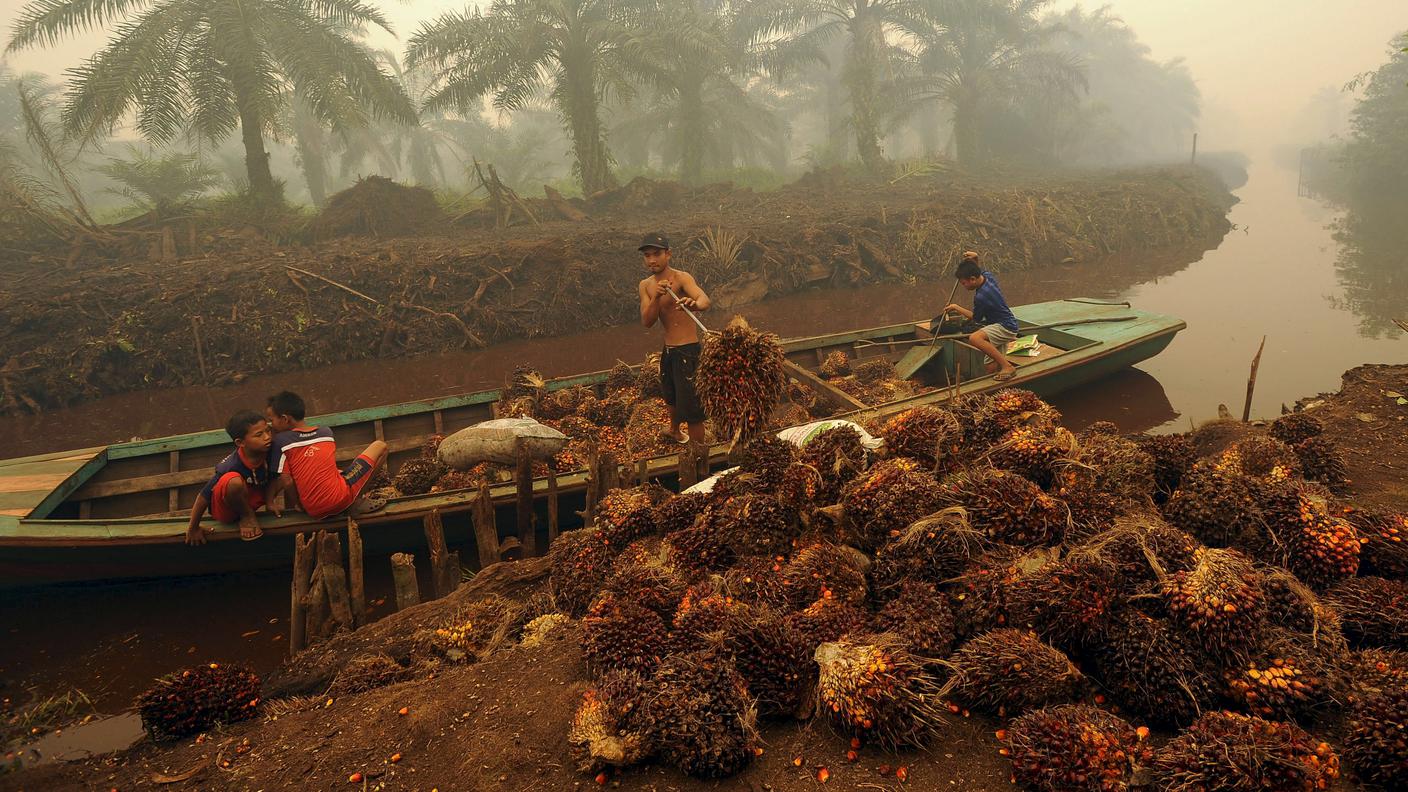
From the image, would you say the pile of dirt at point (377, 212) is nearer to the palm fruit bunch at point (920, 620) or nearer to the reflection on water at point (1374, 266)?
the palm fruit bunch at point (920, 620)

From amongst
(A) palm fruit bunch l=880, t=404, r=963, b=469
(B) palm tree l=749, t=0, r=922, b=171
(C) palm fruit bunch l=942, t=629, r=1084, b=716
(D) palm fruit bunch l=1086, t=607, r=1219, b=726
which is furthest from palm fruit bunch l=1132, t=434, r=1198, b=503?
(B) palm tree l=749, t=0, r=922, b=171

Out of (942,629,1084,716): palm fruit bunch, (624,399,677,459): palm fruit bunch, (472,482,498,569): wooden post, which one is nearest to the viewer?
(942,629,1084,716): palm fruit bunch

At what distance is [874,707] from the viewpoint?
2.77m

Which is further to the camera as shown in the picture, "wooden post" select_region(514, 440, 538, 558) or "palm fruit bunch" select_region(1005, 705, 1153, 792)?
"wooden post" select_region(514, 440, 538, 558)

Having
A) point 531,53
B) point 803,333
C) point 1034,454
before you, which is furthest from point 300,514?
point 531,53

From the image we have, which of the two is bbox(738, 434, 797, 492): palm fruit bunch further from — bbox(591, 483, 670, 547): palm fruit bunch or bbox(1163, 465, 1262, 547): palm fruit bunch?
bbox(1163, 465, 1262, 547): palm fruit bunch

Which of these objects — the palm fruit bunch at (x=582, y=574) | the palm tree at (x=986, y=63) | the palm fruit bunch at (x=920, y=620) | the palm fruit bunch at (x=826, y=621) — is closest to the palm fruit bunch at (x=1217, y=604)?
the palm fruit bunch at (x=920, y=620)

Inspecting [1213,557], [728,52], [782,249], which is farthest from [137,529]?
[728,52]

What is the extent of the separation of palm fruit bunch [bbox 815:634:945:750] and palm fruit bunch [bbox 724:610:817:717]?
19cm

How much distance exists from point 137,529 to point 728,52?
69.1 feet

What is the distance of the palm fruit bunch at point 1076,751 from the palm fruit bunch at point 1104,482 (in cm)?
118

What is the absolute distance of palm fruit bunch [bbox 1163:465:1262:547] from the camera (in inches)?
142

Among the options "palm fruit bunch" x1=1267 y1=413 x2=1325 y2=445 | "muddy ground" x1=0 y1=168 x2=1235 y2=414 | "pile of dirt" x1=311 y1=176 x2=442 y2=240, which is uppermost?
"pile of dirt" x1=311 y1=176 x2=442 y2=240

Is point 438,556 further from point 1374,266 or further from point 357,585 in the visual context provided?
point 1374,266
